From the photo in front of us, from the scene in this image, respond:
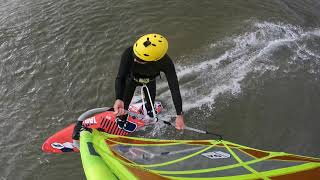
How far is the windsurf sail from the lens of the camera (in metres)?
4.88

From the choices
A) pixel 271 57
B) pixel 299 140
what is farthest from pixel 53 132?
pixel 271 57

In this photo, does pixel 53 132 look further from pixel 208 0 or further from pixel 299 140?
pixel 208 0

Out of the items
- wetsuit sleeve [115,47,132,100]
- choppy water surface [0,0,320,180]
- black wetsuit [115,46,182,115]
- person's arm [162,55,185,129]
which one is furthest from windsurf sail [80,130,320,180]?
choppy water surface [0,0,320,180]

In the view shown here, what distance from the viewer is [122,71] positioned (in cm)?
562

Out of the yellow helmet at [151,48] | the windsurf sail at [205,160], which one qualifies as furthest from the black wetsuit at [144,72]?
the windsurf sail at [205,160]

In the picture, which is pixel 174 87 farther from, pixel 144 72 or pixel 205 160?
pixel 205 160

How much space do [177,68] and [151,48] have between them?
11.8 feet

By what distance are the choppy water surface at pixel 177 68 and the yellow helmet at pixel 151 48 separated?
2.43m

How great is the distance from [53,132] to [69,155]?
77 cm

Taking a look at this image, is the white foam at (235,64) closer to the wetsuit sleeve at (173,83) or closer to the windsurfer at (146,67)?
the windsurfer at (146,67)

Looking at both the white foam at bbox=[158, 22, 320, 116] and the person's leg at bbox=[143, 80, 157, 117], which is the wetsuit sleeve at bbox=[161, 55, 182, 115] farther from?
the white foam at bbox=[158, 22, 320, 116]

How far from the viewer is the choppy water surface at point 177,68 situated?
7273 mm

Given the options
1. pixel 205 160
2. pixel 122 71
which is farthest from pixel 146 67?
pixel 205 160

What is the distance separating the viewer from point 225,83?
27.6 ft
